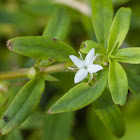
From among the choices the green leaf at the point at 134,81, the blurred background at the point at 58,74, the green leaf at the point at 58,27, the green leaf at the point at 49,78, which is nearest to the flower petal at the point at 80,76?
the green leaf at the point at 49,78

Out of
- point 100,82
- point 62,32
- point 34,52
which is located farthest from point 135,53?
point 62,32

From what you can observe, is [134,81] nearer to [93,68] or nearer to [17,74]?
[93,68]

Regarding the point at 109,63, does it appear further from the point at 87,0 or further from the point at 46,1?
the point at 46,1

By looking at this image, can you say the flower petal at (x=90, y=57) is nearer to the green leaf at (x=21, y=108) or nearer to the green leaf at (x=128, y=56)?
the green leaf at (x=128, y=56)

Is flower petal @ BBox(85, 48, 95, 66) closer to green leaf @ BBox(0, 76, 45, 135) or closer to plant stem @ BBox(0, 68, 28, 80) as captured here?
green leaf @ BBox(0, 76, 45, 135)

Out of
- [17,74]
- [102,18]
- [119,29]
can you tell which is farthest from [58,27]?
[119,29]

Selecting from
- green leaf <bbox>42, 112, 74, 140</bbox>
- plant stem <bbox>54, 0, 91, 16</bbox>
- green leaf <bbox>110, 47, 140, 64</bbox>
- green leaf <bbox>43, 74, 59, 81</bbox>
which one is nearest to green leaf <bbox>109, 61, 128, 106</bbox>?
green leaf <bbox>110, 47, 140, 64</bbox>
